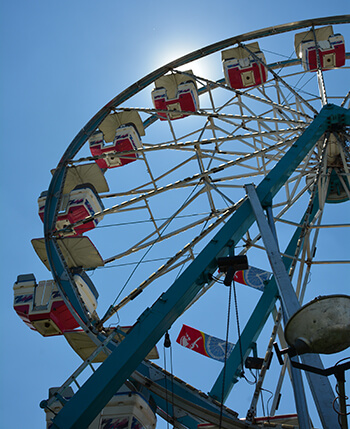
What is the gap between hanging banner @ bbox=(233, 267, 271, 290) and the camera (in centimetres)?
1051

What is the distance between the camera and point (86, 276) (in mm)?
9758

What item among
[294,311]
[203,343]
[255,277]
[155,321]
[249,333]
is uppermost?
[255,277]

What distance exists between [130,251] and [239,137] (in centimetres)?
302

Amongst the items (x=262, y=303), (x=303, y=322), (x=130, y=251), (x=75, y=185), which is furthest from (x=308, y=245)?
(x=303, y=322)

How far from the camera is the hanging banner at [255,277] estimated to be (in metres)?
10.5

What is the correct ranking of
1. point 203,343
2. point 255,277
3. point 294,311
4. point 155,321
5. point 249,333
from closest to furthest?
point 294,311 → point 155,321 → point 249,333 → point 203,343 → point 255,277

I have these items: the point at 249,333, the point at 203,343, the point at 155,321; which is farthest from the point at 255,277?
the point at 155,321

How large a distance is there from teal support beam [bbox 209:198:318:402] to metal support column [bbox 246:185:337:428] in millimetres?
2551

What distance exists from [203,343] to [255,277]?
64.6 inches

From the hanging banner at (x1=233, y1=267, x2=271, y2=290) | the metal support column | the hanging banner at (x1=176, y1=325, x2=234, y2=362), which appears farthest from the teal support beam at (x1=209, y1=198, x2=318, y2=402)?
the metal support column

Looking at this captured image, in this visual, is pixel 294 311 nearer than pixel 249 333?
Yes

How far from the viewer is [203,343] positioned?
10.3 metres

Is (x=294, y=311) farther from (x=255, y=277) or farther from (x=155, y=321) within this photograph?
(x=255, y=277)

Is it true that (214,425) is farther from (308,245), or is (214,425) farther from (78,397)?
(308,245)
